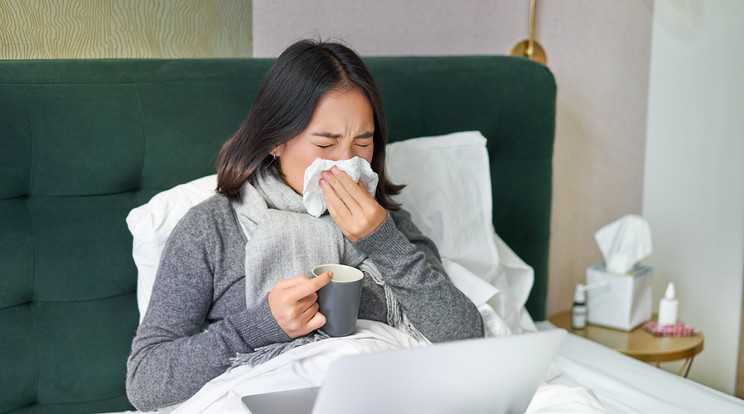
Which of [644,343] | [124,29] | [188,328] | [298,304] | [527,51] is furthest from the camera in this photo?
[527,51]

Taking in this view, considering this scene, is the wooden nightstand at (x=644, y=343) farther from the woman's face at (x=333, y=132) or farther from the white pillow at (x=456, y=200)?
the woman's face at (x=333, y=132)

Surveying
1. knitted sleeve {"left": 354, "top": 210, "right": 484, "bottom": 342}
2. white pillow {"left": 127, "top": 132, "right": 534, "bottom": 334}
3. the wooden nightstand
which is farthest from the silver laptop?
the wooden nightstand

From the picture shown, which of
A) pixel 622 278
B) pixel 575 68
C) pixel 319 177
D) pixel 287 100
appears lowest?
pixel 622 278

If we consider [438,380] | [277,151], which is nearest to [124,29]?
[277,151]

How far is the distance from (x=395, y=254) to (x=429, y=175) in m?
0.43

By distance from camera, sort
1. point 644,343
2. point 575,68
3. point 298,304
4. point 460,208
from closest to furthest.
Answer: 1. point 298,304
2. point 460,208
3. point 644,343
4. point 575,68

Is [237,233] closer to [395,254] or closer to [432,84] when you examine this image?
[395,254]

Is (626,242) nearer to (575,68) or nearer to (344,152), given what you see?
(575,68)

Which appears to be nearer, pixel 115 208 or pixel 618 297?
pixel 115 208

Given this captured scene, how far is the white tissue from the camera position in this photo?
1.21m

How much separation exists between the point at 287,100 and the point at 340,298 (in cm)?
38

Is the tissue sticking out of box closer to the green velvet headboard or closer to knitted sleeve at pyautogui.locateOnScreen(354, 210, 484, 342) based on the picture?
knitted sleeve at pyautogui.locateOnScreen(354, 210, 484, 342)

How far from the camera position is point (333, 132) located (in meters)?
1.22

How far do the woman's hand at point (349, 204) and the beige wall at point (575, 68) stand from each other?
0.67m
